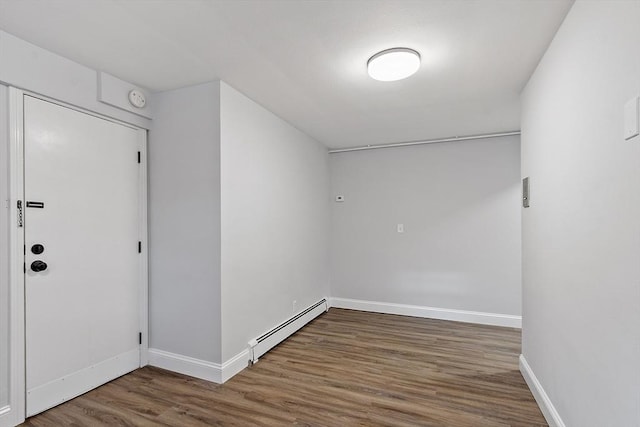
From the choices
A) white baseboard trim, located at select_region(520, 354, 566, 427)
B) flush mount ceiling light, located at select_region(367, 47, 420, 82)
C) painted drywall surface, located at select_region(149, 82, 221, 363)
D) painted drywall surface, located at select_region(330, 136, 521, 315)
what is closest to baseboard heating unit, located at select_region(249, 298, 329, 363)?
painted drywall surface, located at select_region(149, 82, 221, 363)

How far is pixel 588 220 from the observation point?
1505mm

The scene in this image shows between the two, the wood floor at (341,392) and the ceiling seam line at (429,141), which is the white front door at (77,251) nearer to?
the wood floor at (341,392)

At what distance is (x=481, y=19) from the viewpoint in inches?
70.1

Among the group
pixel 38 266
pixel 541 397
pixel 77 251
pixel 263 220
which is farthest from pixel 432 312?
pixel 38 266

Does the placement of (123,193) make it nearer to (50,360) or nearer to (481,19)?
(50,360)

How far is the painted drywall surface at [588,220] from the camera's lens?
1.18 meters

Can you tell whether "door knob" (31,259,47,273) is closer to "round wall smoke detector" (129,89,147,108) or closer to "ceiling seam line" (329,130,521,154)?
"round wall smoke detector" (129,89,147,108)

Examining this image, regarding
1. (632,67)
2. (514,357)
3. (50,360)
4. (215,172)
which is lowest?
(514,357)

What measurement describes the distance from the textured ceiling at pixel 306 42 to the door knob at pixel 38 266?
1461 mm

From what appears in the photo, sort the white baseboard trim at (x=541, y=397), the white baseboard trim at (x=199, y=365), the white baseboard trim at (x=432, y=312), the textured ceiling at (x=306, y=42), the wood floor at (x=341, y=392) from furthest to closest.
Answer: the white baseboard trim at (x=432, y=312) → the white baseboard trim at (x=199, y=365) → the wood floor at (x=341, y=392) → the white baseboard trim at (x=541, y=397) → the textured ceiling at (x=306, y=42)

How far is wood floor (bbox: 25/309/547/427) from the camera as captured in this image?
209cm

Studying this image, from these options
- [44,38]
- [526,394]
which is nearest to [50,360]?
[44,38]

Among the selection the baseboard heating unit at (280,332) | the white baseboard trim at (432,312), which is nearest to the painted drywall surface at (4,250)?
the baseboard heating unit at (280,332)

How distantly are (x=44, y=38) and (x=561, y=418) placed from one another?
3.96 m
